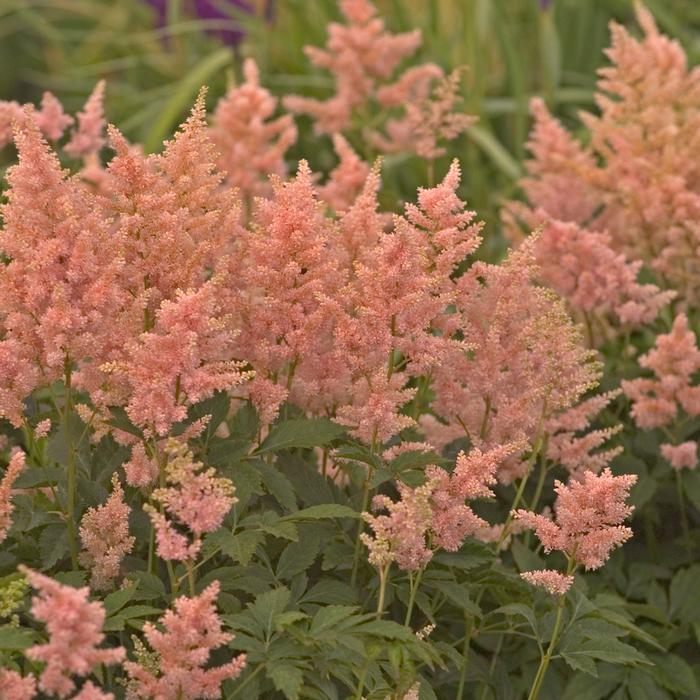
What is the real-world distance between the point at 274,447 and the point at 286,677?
0.70 meters

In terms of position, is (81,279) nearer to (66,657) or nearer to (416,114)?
(66,657)

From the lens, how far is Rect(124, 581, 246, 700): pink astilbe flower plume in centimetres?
244

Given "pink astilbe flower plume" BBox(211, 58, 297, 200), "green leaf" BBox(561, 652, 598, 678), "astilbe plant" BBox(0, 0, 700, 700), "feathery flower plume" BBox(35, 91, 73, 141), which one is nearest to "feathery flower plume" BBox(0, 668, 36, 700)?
"astilbe plant" BBox(0, 0, 700, 700)

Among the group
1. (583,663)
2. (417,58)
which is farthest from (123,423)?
(417,58)

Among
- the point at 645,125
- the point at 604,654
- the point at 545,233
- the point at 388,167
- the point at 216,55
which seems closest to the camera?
the point at 604,654

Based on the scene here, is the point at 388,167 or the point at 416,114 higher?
the point at 416,114

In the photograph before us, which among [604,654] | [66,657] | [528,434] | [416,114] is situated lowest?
[604,654]

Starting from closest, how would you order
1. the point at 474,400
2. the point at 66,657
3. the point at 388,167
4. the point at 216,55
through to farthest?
the point at 66,657
the point at 474,400
the point at 388,167
the point at 216,55

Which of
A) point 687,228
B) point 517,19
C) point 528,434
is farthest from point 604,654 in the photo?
point 517,19

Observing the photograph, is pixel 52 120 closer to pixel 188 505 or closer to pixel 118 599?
pixel 118 599

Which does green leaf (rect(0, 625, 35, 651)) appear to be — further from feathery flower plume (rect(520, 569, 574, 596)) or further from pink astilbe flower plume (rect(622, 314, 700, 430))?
pink astilbe flower plume (rect(622, 314, 700, 430))

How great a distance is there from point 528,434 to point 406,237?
0.77m

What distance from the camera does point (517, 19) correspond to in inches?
354

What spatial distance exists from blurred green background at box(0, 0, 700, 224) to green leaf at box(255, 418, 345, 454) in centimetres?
394
